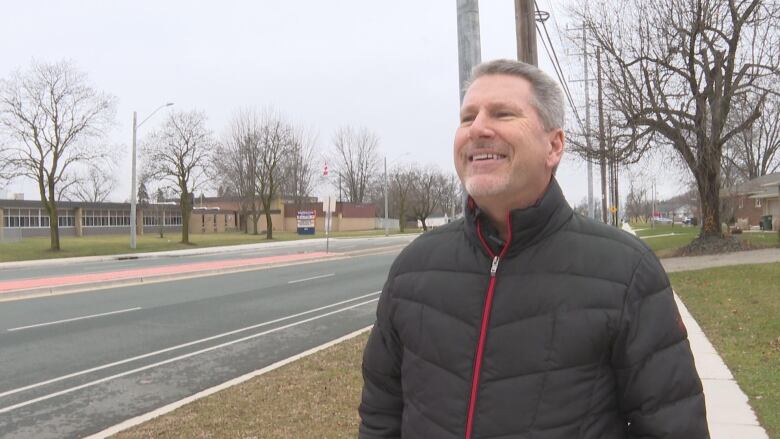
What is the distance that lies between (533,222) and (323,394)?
4.61 m

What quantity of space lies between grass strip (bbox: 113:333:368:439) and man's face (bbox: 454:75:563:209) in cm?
357

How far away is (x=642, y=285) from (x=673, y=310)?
0.11 metres

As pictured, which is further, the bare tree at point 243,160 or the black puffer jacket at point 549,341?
the bare tree at point 243,160

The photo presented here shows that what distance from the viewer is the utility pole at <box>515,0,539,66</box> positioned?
8.48 m

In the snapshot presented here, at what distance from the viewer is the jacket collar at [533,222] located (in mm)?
1749

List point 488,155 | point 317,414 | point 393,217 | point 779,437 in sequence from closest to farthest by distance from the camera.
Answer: point 488,155 < point 779,437 < point 317,414 < point 393,217

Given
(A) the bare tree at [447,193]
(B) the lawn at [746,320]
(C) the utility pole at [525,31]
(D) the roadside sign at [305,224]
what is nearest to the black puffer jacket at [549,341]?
(B) the lawn at [746,320]

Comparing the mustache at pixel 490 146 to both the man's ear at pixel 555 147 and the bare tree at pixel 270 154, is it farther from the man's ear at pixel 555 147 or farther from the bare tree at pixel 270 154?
the bare tree at pixel 270 154

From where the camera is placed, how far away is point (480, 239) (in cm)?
185

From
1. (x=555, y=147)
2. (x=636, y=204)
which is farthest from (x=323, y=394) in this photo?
(x=636, y=204)

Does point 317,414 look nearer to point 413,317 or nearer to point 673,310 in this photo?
point 413,317

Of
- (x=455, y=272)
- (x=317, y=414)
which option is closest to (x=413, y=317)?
(x=455, y=272)

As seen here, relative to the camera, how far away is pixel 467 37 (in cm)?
622

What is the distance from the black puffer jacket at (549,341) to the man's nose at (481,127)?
0.84ft
